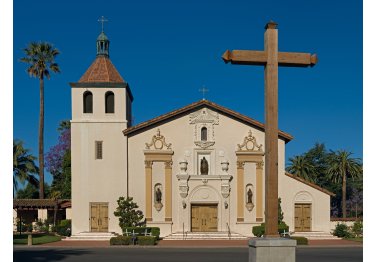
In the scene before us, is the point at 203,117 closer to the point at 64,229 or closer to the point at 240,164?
the point at 240,164

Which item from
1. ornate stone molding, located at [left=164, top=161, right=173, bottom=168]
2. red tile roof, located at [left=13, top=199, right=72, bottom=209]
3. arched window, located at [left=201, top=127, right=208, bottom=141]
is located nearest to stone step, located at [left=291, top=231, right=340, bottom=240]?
arched window, located at [left=201, top=127, right=208, bottom=141]

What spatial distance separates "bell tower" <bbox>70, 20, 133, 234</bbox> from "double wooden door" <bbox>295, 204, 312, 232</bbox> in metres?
13.1

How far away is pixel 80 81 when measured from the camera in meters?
40.3

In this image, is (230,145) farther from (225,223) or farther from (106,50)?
(106,50)

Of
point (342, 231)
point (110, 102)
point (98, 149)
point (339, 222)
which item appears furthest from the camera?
point (339, 222)

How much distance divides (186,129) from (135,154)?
14.1 feet

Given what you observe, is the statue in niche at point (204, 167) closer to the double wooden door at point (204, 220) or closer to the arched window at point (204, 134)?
the arched window at point (204, 134)

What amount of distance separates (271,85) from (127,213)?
28.4 metres

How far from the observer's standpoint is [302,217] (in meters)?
40.2

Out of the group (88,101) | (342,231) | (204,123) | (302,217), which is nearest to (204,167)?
(204,123)

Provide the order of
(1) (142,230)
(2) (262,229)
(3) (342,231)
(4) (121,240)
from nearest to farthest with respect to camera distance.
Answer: (4) (121,240) → (2) (262,229) → (1) (142,230) → (3) (342,231)
